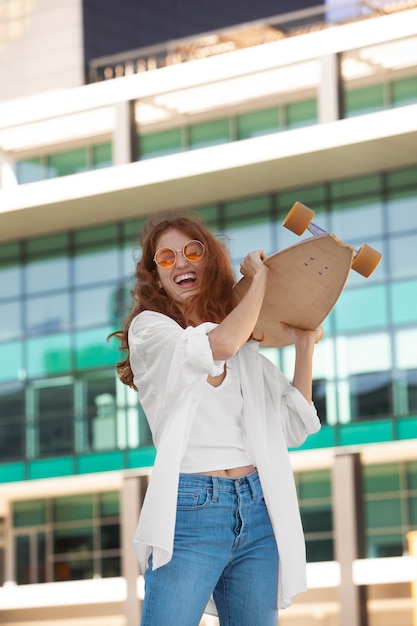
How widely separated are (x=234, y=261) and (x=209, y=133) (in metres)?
2.94

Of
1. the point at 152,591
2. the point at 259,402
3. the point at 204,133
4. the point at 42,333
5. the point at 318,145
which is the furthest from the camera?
the point at 42,333

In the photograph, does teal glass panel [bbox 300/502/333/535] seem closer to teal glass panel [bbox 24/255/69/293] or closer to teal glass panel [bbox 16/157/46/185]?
teal glass panel [bbox 24/255/69/293]

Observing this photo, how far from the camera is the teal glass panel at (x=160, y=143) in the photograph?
29.2m

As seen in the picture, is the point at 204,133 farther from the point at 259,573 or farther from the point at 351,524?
the point at 259,573

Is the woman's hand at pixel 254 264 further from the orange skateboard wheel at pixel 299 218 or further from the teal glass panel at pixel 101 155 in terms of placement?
Answer: the teal glass panel at pixel 101 155

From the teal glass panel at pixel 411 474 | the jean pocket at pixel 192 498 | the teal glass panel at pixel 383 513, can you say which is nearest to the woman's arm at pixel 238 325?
the jean pocket at pixel 192 498

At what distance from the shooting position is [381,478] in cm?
2741

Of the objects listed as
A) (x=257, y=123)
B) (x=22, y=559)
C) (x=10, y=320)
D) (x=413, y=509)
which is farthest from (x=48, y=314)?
(x=413, y=509)

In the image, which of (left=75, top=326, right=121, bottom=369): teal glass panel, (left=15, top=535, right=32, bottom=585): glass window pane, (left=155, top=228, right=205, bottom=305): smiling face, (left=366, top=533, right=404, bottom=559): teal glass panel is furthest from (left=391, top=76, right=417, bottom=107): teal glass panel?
(left=155, top=228, right=205, bottom=305): smiling face

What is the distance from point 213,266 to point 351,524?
78.2ft

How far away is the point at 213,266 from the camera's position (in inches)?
137

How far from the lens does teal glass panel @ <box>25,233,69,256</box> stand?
3142 centimetres

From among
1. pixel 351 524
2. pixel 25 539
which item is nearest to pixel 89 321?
pixel 25 539

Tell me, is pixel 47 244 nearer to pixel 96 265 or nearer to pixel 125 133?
pixel 96 265
